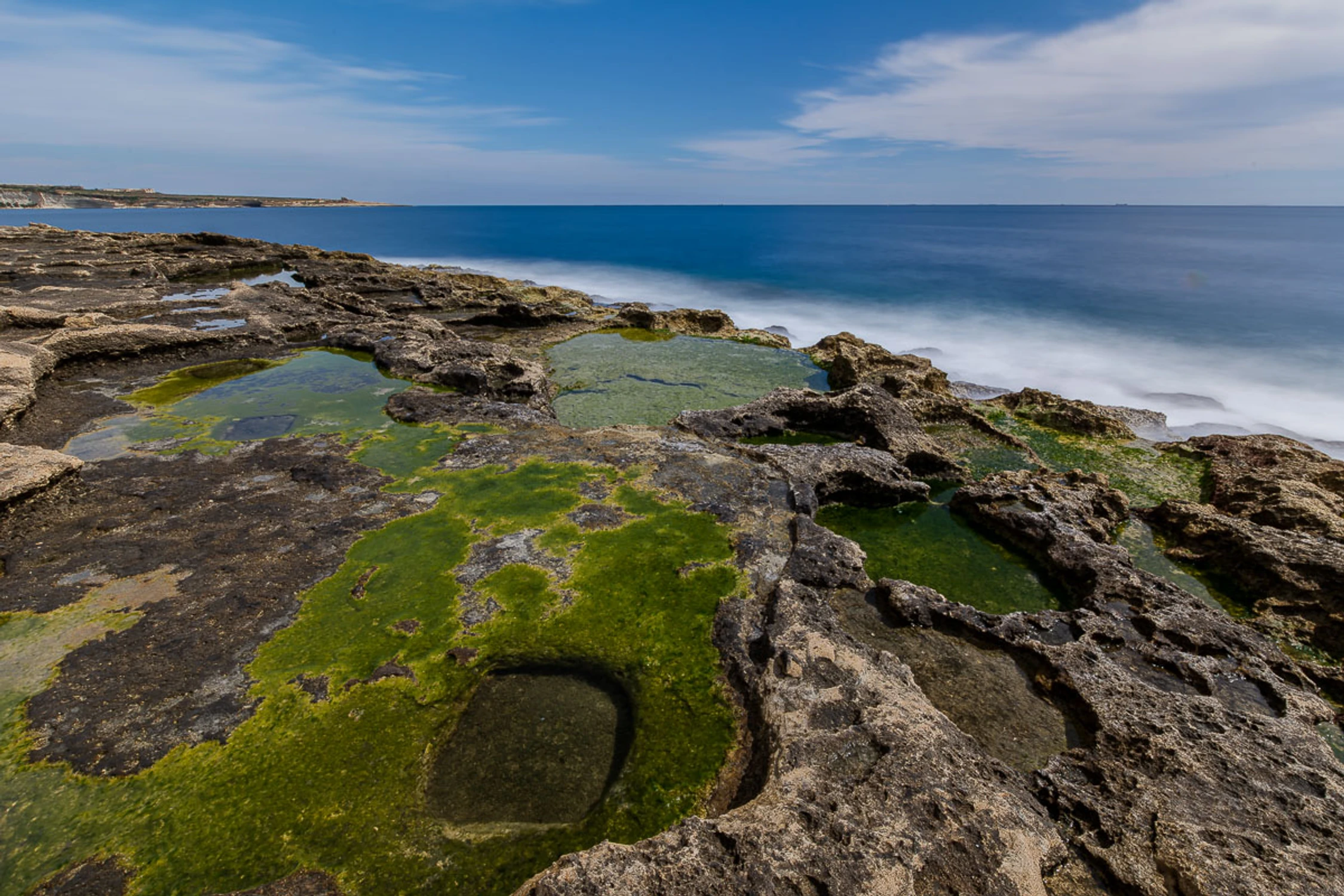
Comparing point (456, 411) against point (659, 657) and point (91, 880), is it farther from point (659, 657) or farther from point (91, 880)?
point (91, 880)

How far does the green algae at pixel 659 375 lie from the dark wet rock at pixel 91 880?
46.0ft

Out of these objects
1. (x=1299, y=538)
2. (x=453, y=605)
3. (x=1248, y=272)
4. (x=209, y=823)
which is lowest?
(x=209, y=823)

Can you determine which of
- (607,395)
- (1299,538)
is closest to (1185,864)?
(1299,538)

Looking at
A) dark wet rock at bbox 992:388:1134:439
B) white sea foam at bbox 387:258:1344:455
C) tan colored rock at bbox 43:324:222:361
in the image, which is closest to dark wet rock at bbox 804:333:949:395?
dark wet rock at bbox 992:388:1134:439

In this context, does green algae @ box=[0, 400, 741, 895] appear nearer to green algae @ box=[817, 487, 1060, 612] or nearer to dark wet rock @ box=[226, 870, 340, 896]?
dark wet rock @ box=[226, 870, 340, 896]

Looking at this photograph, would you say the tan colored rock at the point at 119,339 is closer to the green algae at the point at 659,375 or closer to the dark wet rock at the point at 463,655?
the green algae at the point at 659,375

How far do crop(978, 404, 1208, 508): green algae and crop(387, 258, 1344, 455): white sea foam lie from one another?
8.75 metres

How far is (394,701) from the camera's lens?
7477mm

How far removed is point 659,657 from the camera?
8.36 m

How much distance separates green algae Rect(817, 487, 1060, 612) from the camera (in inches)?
426

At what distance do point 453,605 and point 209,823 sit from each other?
370 cm

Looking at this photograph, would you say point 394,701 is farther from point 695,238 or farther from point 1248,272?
point 695,238

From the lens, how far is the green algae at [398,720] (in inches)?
227

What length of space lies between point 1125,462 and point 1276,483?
3.60m
